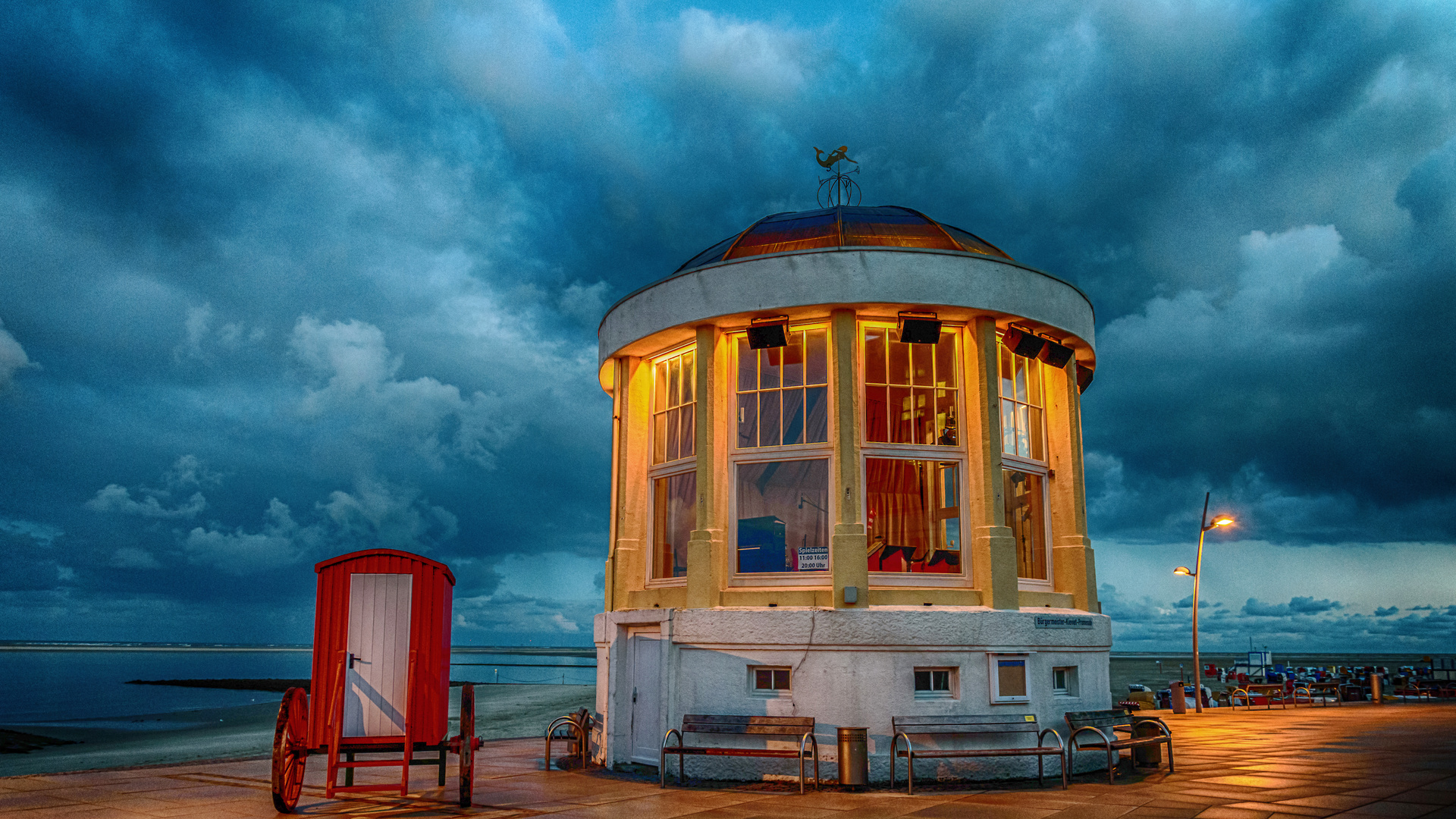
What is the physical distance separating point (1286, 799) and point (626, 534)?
33.5ft

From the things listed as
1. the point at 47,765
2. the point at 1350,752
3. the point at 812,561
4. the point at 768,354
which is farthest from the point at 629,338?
the point at 47,765

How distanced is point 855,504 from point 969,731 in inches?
137

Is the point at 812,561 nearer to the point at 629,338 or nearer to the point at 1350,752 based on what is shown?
the point at 629,338

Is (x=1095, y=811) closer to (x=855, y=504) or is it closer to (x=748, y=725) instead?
(x=748, y=725)

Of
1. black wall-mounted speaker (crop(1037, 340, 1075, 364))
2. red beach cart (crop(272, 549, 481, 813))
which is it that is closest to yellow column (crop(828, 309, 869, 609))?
black wall-mounted speaker (crop(1037, 340, 1075, 364))

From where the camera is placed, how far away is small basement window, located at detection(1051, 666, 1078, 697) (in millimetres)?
14906

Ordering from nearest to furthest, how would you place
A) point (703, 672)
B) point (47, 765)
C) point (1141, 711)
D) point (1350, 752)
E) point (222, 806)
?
1. point (222, 806)
2. point (703, 672)
3. point (1350, 752)
4. point (1141, 711)
5. point (47, 765)

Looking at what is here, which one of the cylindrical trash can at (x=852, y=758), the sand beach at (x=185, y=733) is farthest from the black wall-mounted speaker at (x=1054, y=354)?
the sand beach at (x=185, y=733)

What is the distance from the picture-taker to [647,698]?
15484 mm

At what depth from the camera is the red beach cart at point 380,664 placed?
11891 millimetres

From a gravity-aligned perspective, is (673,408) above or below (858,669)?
above

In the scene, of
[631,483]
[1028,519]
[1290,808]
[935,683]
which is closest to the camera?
[1290,808]

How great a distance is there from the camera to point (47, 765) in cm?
2766

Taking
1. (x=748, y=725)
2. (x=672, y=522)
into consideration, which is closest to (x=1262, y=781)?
(x=748, y=725)
